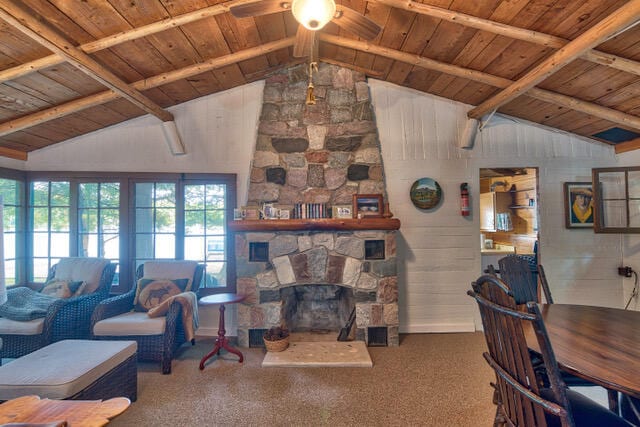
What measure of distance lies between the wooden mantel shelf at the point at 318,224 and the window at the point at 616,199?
2.36 meters

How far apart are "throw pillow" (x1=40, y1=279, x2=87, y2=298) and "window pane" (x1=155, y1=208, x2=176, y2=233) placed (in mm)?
949

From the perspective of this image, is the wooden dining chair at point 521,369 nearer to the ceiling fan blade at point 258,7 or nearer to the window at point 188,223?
the ceiling fan blade at point 258,7

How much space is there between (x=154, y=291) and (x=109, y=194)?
4.81 ft

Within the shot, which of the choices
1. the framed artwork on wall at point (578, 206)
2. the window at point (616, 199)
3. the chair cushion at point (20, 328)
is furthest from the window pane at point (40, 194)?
the window at point (616, 199)

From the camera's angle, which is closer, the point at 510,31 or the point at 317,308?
the point at 510,31

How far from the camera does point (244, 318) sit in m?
3.51

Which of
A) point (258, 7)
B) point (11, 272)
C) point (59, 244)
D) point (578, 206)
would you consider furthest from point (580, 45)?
point (11, 272)

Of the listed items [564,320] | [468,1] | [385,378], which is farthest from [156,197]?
[564,320]

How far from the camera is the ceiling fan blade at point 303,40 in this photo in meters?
2.31

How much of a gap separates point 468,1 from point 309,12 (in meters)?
1.26

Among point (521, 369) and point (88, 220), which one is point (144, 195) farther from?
point (521, 369)

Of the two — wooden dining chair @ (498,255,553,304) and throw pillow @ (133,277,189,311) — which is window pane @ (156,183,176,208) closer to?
throw pillow @ (133,277,189,311)

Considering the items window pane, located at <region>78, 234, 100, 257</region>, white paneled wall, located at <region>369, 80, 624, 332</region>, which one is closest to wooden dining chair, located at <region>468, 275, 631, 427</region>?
white paneled wall, located at <region>369, 80, 624, 332</region>

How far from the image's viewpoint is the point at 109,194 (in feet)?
12.8
